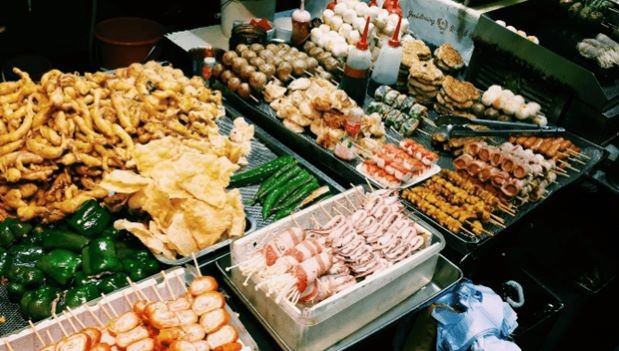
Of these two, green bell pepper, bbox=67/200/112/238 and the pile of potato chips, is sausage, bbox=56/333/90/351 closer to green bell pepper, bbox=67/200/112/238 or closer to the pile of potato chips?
the pile of potato chips

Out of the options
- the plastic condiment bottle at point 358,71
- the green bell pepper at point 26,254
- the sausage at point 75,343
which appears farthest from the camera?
the plastic condiment bottle at point 358,71

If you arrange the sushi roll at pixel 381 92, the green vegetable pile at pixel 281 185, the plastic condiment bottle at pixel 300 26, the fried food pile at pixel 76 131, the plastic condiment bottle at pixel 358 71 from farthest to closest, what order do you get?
1. the plastic condiment bottle at pixel 300 26
2. the sushi roll at pixel 381 92
3. the plastic condiment bottle at pixel 358 71
4. the green vegetable pile at pixel 281 185
5. the fried food pile at pixel 76 131

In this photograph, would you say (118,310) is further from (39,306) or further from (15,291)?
(15,291)

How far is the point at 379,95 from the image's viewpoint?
5359mm

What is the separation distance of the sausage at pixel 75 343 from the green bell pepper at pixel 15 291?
723mm

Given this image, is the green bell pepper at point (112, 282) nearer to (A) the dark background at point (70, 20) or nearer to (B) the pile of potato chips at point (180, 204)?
(B) the pile of potato chips at point (180, 204)

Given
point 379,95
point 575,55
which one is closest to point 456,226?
point 379,95

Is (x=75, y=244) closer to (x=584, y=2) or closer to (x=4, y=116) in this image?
(x=4, y=116)

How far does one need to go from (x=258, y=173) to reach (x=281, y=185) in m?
0.24

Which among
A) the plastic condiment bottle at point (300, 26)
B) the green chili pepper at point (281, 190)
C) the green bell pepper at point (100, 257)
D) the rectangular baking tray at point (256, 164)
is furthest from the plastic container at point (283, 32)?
the green bell pepper at point (100, 257)

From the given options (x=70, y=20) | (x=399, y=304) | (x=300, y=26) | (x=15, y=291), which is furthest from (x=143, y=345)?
(x=70, y=20)

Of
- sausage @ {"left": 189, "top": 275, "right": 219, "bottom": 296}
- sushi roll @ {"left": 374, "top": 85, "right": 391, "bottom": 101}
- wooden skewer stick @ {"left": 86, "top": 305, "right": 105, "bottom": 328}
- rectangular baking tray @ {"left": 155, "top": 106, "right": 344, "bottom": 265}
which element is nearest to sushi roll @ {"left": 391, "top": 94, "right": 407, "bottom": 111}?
sushi roll @ {"left": 374, "top": 85, "right": 391, "bottom": 101}

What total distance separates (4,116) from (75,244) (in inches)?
47.9

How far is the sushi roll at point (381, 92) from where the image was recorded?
211 inches
